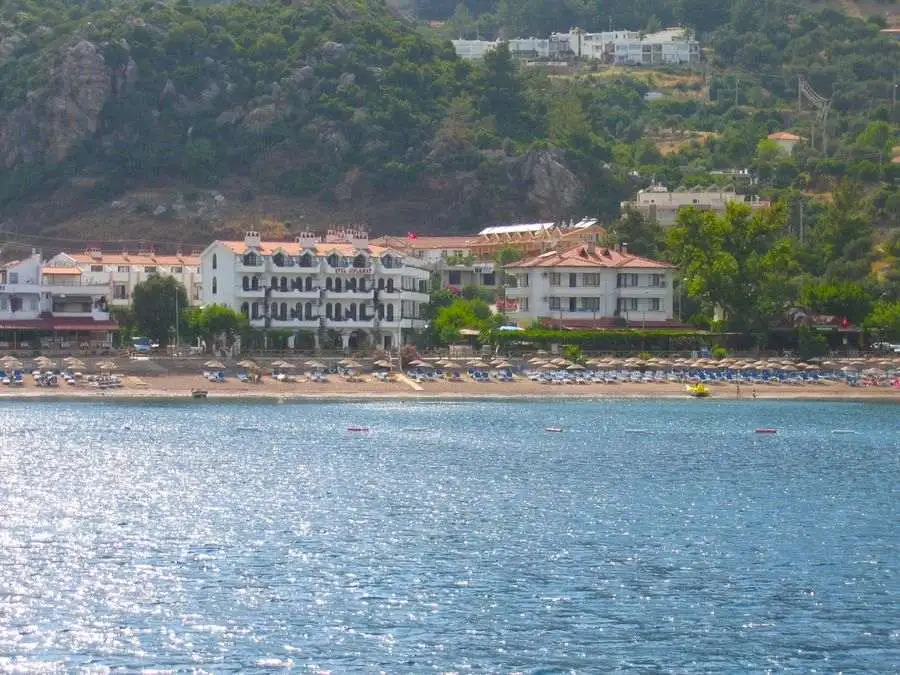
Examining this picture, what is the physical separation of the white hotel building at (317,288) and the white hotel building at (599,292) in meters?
9.52

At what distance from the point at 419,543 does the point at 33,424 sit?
1737 inches

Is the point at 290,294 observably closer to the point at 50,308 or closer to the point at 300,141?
the point at 50,308

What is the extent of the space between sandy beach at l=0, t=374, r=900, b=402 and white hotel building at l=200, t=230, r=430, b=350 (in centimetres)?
1395

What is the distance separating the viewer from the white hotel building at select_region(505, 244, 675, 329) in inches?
5148

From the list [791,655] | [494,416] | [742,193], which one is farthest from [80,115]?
[791,655]

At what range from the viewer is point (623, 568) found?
168 feet

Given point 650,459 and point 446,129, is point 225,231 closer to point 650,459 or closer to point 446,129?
point 446,129

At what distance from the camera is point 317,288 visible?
128 metres

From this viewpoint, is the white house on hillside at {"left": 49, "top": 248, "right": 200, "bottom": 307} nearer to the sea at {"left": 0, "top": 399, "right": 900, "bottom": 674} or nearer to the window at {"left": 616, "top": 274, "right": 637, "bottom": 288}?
the window at {"left": 616, "top": 274, "right": 637, "bottom": 288}

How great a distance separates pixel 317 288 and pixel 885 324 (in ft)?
128

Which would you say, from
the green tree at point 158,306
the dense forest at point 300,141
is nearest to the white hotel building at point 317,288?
the green tree at point 158,306

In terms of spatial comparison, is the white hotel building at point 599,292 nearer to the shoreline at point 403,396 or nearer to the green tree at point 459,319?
the green tree at point 459,319

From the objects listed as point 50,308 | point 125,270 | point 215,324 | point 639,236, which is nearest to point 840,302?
point 639,236

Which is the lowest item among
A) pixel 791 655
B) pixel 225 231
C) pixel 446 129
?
pixel 791 655
